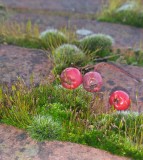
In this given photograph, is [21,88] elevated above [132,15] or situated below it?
below

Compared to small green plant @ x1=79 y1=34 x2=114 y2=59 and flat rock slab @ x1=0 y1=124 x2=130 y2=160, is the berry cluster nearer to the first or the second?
flat rock slab @ x1=0 y1=124 x2=130 y2=160

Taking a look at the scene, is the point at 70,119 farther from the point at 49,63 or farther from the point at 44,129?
the point at 49,63

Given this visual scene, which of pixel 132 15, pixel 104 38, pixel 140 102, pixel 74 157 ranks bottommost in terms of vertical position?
pixel 74 157

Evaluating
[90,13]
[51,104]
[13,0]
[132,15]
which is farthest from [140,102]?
[13,0]

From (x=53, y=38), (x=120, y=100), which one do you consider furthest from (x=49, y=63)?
(x=120, y=100)

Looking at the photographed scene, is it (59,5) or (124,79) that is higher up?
(59,5)

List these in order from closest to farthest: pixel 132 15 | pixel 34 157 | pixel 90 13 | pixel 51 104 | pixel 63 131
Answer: pixel 34 157, pixel 63 131, pixel 51 104, pixel 132 15, pixel 90 13

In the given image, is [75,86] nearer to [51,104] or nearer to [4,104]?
[51,104]

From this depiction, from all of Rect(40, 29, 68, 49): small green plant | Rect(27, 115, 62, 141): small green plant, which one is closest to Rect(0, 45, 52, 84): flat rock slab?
Rect(40, 29, 68, 49): small green plant
